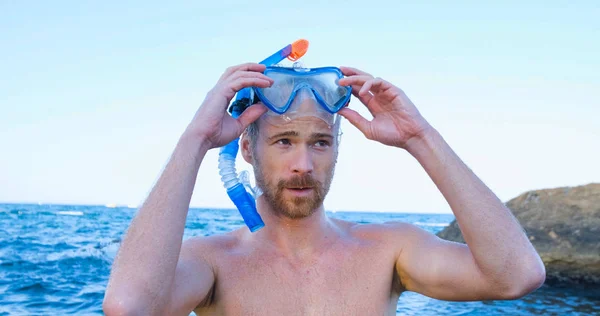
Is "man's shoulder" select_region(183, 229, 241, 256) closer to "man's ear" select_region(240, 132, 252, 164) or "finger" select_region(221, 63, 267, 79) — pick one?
"man's ear" select_region(240, 132, 252, 164)

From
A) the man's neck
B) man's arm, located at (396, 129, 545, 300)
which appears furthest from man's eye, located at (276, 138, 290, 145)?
man's arm, located at (396, 129, 545, 300)

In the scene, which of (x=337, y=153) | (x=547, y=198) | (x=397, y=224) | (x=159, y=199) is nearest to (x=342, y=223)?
(x=397, y=224)

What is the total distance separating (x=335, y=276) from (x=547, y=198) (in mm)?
9249

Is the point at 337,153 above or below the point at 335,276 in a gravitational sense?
above

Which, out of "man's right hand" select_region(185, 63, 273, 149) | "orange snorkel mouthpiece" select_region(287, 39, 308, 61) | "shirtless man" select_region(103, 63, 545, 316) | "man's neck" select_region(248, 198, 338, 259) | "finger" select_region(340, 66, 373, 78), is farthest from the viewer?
"orange snorkel mouthpiece" select_region(287, 39, 308, 61)

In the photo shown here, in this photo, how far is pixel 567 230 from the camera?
373 inches

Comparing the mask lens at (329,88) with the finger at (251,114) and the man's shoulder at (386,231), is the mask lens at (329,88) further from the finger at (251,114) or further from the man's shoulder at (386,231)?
the man's shoulder at (386,231)

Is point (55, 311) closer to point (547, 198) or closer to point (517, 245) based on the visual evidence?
point (517, 245)

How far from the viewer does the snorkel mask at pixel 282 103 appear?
2.44 metres

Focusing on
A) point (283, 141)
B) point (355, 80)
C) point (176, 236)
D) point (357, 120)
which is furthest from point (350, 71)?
point (176, 236)

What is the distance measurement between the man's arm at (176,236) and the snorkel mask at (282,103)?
90 mm

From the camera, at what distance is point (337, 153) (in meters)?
2.50

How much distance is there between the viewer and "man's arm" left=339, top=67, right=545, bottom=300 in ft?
7.16

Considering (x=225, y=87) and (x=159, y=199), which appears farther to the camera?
(x=225, y=87)
